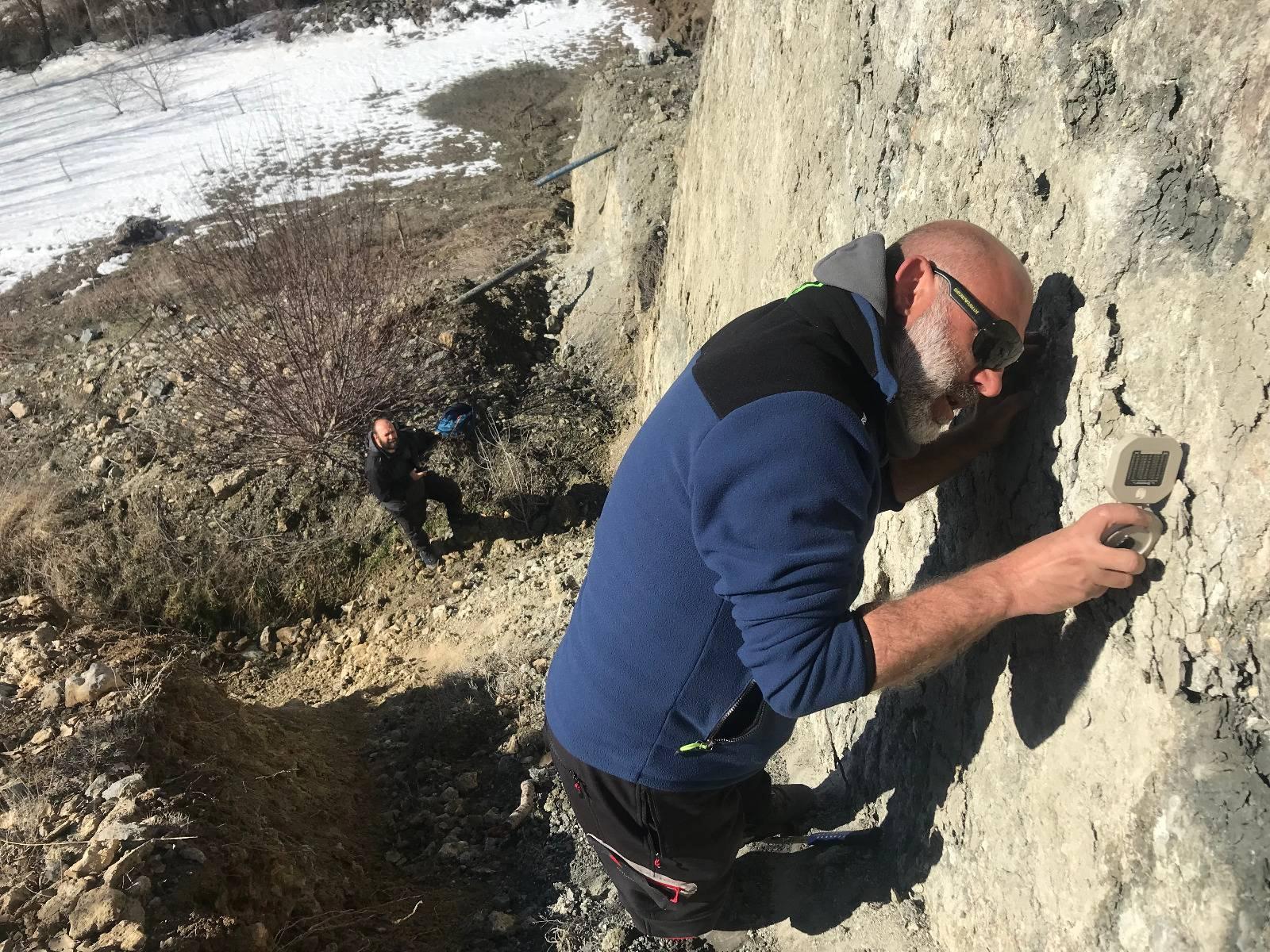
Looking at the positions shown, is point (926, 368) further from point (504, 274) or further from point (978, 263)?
point (504, 274)

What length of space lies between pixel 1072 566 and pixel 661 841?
4.16 feet

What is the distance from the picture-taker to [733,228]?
457 centimetres

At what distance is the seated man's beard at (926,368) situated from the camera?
4.84 ft

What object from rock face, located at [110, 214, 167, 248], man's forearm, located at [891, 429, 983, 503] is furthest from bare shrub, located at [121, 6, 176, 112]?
man's forearm, located at [891, 429, 983, 503]

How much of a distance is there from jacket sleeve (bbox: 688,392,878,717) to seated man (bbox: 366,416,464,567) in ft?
14.5

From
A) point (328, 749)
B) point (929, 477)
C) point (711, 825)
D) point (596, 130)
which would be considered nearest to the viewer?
point (929, 477)

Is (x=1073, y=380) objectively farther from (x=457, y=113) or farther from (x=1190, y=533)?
(x=457, y=113)

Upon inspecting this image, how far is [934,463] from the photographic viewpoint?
1799 millimetres

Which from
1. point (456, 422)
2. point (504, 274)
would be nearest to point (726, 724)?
point (456, 422)

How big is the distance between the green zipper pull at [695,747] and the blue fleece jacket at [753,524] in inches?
1.3

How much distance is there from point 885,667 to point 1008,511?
2.05 ft

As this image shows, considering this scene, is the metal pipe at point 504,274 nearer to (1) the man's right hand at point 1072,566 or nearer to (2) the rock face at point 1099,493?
(2) the rock face at point 1099,493

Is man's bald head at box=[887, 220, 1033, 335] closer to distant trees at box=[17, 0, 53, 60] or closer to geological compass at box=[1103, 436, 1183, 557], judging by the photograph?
geological compass at box=[1103, 436, 1183, 557]

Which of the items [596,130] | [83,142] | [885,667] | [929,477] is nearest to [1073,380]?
[929,477]
